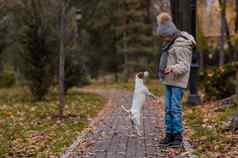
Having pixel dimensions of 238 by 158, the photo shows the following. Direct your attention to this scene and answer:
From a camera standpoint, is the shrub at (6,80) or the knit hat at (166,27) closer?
the knit hat at (166,27)

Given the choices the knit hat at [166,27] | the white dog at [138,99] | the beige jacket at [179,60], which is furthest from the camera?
the white dog at [138,99]

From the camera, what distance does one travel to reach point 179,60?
28.3 feet

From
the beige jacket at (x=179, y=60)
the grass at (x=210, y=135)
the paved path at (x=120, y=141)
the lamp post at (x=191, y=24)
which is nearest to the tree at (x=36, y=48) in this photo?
the lamp post at (x=191, y=24)

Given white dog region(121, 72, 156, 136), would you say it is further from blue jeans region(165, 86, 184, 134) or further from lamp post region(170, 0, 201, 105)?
lamp post region(170, 0, 201, 105)

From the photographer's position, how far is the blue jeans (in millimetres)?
8789

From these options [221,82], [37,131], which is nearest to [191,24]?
[221,82]

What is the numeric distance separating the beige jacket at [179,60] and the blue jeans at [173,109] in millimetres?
129

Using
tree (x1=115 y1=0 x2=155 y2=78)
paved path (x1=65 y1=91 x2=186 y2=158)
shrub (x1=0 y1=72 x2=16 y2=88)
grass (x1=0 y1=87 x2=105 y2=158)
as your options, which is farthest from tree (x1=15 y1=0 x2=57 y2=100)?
shrub (x1=0 y1=72 x2=16 y2=88)

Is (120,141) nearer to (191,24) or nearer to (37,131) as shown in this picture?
(37,131)

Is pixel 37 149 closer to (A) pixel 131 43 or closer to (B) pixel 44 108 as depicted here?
(B) pixel 44 108

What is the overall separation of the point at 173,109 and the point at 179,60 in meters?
0.84

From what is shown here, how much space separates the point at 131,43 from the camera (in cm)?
4234

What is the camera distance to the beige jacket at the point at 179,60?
28.3 feet

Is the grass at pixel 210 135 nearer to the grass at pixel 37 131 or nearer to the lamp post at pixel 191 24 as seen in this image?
the grass at pixel 37 131
